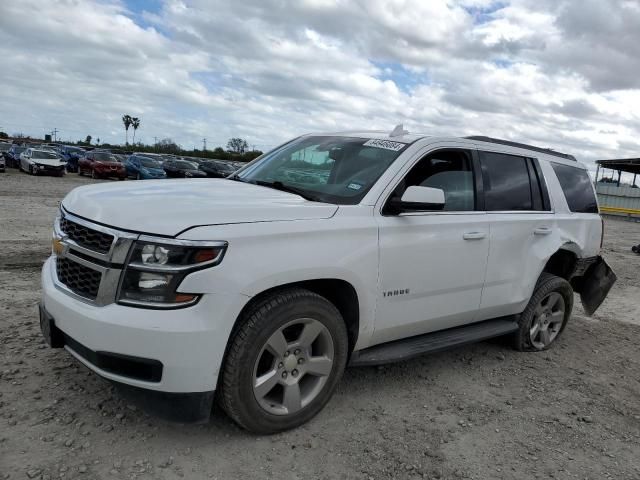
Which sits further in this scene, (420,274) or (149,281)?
(420,274)

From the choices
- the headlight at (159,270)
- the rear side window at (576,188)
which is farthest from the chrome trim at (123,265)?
the rear side window at (576,188)

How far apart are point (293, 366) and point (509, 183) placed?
2.56 meters

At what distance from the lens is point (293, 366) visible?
310 cm

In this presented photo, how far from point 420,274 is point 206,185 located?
63.1 inches

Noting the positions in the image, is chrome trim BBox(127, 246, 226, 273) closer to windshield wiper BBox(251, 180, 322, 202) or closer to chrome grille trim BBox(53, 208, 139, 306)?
chrome grille trim BBox(53, 208, 139, 306)

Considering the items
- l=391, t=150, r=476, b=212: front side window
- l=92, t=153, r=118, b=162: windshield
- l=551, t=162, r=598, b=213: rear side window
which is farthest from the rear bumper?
l=92, t=153, r=118, b=162: windshield

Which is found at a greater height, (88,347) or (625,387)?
(88,347)

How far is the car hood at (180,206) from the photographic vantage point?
267cm

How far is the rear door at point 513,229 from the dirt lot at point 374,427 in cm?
69

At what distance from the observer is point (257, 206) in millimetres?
2982

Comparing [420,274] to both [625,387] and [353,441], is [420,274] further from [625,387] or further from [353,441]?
[625,387]

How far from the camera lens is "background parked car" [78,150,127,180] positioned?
2952cm

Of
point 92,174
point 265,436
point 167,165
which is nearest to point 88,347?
point 265,436

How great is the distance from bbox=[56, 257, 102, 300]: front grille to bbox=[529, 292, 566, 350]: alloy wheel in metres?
3.85
